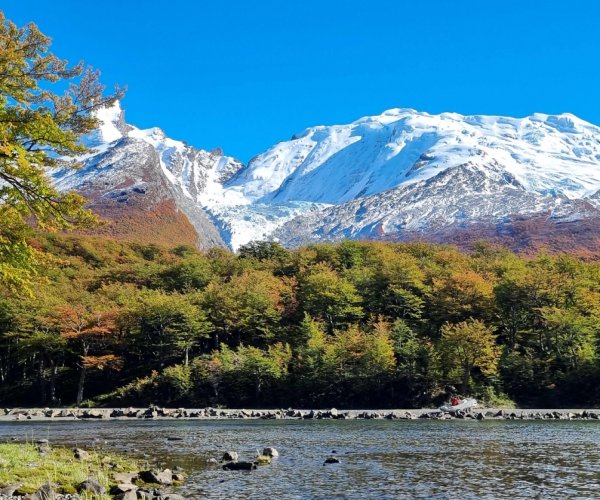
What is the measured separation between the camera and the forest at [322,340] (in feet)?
223

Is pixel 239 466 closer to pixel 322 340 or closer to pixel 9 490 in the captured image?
pixel 9 490

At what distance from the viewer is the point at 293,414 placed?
60625mm


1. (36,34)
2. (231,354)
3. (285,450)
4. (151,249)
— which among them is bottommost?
(285,450)

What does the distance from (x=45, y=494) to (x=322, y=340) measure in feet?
188

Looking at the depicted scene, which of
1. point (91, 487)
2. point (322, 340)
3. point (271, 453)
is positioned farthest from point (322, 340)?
point (91, 487)

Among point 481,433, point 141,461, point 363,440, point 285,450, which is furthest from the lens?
point 481,433

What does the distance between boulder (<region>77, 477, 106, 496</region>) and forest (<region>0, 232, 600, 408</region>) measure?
45688 millimetres

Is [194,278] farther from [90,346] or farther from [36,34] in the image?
[36,34]

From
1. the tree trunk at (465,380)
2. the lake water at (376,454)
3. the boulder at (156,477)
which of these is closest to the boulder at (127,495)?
the lake water at (376,454)

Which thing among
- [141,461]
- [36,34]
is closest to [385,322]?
[141,461]

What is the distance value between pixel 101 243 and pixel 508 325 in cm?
9817

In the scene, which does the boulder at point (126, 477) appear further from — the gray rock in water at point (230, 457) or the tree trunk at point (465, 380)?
the tree trunk at point (465, 380)

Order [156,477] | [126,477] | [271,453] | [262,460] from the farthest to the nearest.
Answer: [271,453] → [262,460] → [156,477] → [126,477]

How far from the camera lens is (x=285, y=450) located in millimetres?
33156
